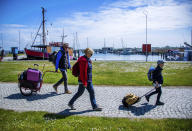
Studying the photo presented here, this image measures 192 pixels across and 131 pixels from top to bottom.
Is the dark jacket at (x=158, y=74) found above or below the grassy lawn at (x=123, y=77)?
above

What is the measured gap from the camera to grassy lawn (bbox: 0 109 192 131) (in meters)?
3.85

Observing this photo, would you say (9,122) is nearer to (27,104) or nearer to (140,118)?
(27,104)

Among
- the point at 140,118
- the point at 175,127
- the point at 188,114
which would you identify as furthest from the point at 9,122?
the point at 188,114

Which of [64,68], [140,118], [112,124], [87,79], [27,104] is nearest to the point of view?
[112,124]

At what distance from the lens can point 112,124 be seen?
13.3 feet

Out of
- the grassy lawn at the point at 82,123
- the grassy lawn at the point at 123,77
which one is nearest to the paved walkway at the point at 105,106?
the grassy lawn at the point at 82,123

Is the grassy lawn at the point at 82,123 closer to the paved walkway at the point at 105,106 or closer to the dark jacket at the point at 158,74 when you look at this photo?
the paved walkway at the point at 105,106

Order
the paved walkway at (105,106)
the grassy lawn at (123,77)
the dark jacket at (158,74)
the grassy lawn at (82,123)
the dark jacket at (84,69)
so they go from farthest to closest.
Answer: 1. the grassy lawn at (123,77)
2. the dark jacket at (158,74)
3. the paved walkway at (105,106)
4. the dark jacket at (84,69)
5. the grassy lawn at (82,123)

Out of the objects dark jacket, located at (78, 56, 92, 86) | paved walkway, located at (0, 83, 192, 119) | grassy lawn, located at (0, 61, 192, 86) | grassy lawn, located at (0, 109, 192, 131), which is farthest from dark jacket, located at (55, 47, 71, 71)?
grassy lawn, located at (0, 109, 192, 131)

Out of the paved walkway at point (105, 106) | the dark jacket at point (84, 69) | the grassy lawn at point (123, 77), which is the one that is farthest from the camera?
the grassy lawn at point (123, 77)

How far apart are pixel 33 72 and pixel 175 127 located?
5445mm

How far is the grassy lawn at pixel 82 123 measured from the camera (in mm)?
3852

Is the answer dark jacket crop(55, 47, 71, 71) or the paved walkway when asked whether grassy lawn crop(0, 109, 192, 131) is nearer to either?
the paved walkway

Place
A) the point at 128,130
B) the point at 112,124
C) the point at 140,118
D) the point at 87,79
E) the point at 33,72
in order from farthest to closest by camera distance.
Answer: the point at 33,72
the point at 87,79
the point at 140,118
the point at 112,124
the point at 128,130
